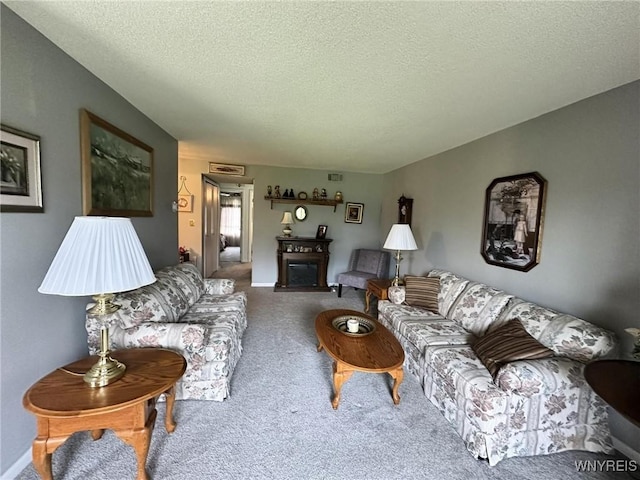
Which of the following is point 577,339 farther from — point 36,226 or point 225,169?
point 225,169

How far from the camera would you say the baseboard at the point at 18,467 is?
131 cm

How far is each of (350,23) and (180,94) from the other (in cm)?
156

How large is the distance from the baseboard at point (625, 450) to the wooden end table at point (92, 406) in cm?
278

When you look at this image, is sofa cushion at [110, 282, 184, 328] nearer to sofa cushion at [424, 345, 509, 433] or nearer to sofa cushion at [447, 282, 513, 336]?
sofa cushion at [424, 345, 509, 433]

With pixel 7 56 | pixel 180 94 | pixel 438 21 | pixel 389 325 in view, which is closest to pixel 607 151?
pixel 438 21

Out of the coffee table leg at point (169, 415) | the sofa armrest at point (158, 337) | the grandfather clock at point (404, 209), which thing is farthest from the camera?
the grandfather clock at point (404, 209)

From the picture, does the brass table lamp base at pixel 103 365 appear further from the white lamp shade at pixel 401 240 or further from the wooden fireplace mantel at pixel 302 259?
the wooden fireplace mantel at pixel 302 259

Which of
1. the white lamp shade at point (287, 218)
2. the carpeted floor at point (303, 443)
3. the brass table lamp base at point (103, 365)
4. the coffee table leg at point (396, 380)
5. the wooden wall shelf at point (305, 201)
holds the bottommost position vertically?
the carpeted floor at point (303, 443)

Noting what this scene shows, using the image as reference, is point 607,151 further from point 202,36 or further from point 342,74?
point 202,36

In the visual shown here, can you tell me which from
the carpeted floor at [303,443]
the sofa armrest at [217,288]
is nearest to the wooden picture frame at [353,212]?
the sofa armrest at [217,288]

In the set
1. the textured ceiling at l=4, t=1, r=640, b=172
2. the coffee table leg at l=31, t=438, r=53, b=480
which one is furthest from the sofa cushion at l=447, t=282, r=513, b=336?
the coffee table leg at l=31, t=438, r=53, b=480

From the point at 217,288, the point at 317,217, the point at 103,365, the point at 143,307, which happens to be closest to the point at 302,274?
the point at 317,217

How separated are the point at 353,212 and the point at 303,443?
4.31m

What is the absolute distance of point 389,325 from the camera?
2900 millimetres
